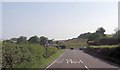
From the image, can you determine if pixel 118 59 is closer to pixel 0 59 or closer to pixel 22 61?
pixel 22 61

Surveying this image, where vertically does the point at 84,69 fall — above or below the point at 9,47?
below

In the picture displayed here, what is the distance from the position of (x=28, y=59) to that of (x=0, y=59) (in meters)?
11.9

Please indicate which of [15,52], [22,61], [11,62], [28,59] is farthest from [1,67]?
[28,59]

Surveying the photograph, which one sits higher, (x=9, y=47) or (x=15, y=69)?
(x=9, y=47)

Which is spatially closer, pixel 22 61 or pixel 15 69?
pixel 15 69

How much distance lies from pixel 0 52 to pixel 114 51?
23733mm

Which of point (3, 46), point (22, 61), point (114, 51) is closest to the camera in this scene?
point (3, 46)

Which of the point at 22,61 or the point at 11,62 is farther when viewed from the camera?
the point at 22,61

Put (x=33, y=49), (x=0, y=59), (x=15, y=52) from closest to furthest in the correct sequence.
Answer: (x=0, y=59) → (x=15, y=52) → (x=33, y=49)

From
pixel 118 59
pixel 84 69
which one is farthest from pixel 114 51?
pixel 84 69

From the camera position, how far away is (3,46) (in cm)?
2059

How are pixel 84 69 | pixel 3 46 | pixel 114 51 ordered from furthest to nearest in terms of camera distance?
pixel 114 51, pixel 84 69, pixel 3 46

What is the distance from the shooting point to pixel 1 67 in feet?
62.8

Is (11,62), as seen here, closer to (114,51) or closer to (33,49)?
(33,49)
